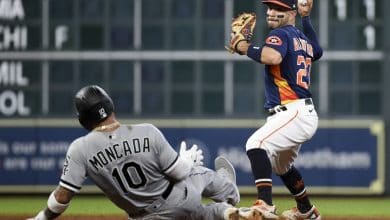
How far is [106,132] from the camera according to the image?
6.21 meters

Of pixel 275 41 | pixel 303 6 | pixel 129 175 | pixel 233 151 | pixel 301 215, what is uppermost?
pixel 303 6

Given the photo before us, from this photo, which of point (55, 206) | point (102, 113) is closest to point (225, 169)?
point (102, 113)

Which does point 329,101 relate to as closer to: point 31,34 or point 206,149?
point 206,149

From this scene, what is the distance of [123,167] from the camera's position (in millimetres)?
6184

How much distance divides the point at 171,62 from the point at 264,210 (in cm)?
726

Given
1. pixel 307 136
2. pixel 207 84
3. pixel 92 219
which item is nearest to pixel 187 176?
pixel 307 136

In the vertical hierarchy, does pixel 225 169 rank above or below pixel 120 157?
below

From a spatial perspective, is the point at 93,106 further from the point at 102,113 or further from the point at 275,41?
the point at 275,41

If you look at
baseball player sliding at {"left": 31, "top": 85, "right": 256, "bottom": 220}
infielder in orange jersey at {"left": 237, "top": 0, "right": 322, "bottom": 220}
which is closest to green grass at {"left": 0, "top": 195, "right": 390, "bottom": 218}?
infielder in orange jersey at {"left": 237, "top": 0, "right": 322, "bottom": 220}

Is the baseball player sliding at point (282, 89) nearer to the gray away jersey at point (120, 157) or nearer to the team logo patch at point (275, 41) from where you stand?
the team logo patch at point (275, 41)

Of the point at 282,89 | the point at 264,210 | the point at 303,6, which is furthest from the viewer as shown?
the point at 303,6

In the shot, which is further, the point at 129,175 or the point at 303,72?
the point at 303,72

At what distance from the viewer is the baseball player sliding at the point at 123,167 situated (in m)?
6.16

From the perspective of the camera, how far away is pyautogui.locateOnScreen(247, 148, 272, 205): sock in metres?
7.14
